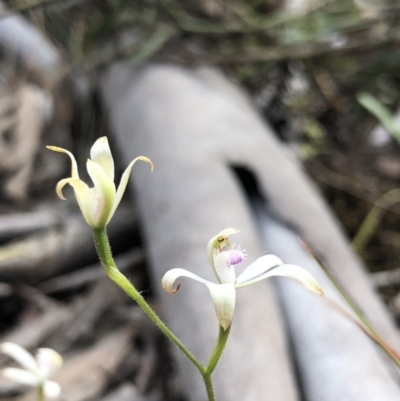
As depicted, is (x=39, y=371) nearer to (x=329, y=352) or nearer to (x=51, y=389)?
(x=51, y=389)

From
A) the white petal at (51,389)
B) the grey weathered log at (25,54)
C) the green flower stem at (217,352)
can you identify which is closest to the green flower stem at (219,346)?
the green flower stem at (217,352)

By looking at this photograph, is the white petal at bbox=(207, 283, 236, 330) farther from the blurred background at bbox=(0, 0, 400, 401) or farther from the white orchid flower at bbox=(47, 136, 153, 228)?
the blurred background at bbox=(0, 0, 400, 401)

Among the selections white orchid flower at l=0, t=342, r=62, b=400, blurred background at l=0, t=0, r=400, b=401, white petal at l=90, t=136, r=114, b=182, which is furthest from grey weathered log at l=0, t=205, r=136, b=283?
white petal at l=90, t=136, r=114, b=182

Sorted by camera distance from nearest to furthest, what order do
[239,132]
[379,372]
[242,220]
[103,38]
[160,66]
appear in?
1. [379,372]
2. [242,220]
3. [239,132]
4. [160,66]
5. [103,38]

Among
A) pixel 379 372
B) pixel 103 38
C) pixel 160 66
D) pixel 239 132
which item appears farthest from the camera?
pixel 103 38

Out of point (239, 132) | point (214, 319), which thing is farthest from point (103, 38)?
point (214, 319)

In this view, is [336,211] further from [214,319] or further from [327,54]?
[214,319]

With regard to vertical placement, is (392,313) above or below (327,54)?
below
